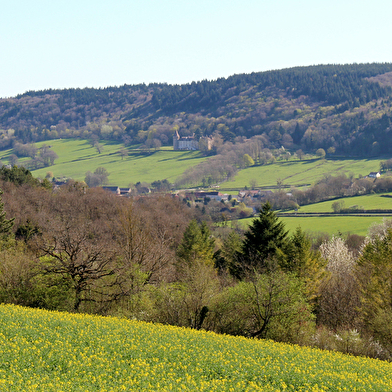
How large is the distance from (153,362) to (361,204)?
274 ft

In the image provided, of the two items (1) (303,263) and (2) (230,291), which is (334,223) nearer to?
(1) (303,263)

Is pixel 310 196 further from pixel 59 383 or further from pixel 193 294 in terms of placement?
pixel 59 383

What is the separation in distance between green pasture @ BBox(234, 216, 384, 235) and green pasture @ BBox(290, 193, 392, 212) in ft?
24.3

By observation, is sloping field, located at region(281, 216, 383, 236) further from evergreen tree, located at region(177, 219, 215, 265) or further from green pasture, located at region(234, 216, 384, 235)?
evergreen tree, located at region(177, 219, 215, 265)

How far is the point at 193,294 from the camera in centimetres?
2225

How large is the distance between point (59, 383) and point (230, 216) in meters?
85.8

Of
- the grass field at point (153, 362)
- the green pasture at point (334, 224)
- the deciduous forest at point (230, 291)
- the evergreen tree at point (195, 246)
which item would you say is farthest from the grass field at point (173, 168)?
the grass field at point (153, 362)

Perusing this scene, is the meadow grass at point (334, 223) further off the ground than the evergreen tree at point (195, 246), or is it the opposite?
the evergreen tree at point (195, 246)

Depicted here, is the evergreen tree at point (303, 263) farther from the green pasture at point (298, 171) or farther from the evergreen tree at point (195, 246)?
the green pasture at point (298, 171)

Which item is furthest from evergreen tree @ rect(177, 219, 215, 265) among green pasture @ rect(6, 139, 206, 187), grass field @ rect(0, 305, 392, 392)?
green pasture @ rect(6, 139, 206, 187)

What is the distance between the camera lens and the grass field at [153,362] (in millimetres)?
13984

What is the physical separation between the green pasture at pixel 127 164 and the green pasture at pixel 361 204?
2504 inches

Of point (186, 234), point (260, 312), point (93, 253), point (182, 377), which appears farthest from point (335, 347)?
point (186, 234)

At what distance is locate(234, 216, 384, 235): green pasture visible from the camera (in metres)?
73.2
